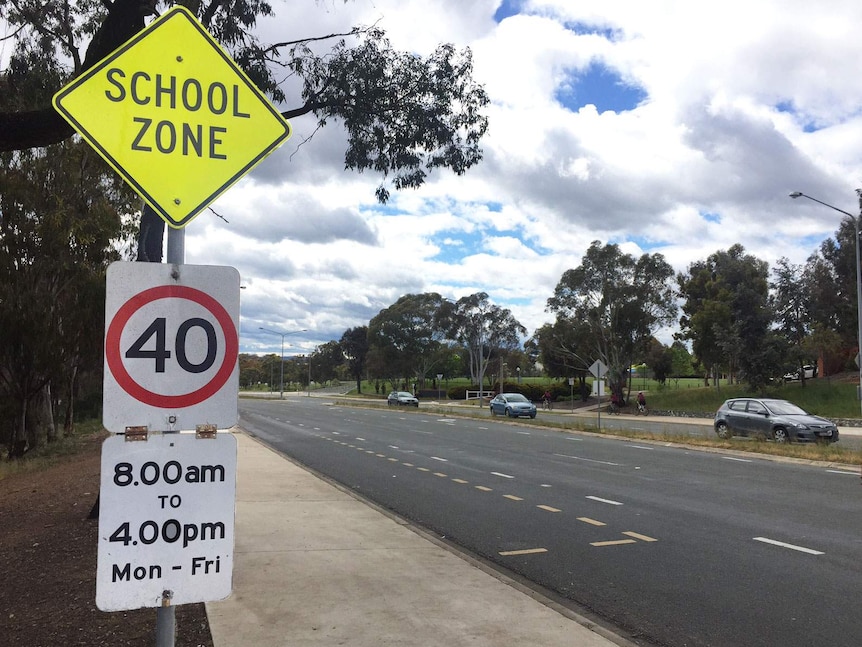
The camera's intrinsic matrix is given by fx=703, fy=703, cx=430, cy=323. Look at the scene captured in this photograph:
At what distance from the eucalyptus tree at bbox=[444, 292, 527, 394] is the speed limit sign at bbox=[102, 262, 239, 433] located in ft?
227

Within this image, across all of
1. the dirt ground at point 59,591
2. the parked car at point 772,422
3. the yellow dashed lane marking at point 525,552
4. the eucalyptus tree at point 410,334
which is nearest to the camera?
the dirt ground at point 59,591

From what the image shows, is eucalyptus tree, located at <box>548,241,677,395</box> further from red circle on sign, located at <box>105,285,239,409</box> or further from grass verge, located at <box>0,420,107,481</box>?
red circle on sign, located at <box>105,285,239,409</box>

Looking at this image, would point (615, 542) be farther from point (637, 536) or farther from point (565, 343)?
point (565, 343)

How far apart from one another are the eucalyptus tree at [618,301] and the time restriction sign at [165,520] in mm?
47227

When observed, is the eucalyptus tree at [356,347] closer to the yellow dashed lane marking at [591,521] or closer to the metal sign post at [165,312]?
the yellow dashed lane marking at [591,521]

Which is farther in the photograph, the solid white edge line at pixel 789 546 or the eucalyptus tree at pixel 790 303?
the eucalyptus tree at pixel 790 303

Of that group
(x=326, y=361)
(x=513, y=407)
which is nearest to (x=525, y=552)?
(x=513, y=407)

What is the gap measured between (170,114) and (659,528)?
7869 millimetres

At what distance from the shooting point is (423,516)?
9797 mm

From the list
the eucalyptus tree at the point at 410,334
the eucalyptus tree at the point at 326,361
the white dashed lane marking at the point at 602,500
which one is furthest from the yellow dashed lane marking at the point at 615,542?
the eucalyptus tree at the point at 326,361

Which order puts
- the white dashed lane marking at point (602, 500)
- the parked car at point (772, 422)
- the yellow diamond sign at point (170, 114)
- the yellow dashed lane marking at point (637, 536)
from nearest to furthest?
the yellow diamond sign at point (170, 114) < the yellow dashed lane marking at point (637, 536) < the white dashed lane marking at point (602, 500) < the parked car at point (772, 422)

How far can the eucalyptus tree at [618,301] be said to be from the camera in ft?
156

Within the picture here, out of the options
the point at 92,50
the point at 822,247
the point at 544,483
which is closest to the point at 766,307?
the point at 822,247

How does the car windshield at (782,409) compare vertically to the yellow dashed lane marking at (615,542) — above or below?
above
